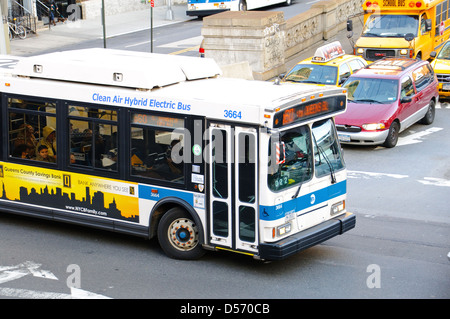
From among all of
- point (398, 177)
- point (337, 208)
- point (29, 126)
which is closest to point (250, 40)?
point (398, 177)

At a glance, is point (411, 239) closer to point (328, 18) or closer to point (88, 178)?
point (88, 178)

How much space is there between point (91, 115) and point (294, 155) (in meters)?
3.12

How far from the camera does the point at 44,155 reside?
1219 cm

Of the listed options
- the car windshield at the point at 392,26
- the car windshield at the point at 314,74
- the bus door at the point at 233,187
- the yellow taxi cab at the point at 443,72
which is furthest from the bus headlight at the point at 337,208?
the car windshield at the point at 392,26

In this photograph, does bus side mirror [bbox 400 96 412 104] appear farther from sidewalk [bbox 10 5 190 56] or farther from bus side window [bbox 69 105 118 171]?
sidewalk [bbox 10 5 190 56]

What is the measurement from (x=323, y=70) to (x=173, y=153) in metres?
11.3

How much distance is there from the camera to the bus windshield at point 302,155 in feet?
33.0

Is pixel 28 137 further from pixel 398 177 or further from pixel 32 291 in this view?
pixel 398 177

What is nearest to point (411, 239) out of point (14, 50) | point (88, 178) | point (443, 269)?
point (443, 269)

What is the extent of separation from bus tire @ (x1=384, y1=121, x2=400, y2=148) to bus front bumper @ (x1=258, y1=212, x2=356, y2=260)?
300 inches

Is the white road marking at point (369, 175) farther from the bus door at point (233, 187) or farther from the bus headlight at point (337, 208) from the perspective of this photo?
the bus door at point (233, 187)

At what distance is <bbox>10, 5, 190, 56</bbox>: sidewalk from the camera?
32.8 metres

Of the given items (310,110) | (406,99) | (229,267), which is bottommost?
(229,267)

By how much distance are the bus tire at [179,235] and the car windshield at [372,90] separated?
928 centimetres
